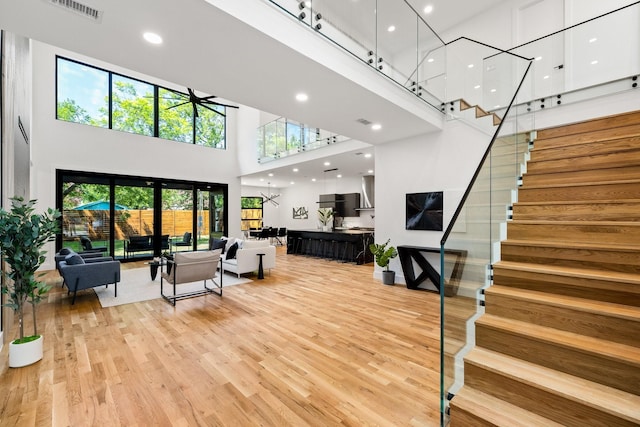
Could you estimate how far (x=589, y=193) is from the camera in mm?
2785

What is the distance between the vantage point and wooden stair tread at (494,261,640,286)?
1.89 meters

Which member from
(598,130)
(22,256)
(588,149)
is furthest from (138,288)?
(598,130)

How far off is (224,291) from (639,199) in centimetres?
569

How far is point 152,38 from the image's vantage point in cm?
256

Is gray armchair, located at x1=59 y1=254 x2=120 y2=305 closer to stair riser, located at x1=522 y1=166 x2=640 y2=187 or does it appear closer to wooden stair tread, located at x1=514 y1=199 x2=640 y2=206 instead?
wooden stair tread, located at x1=514 y1=199 x2=640 y2=206

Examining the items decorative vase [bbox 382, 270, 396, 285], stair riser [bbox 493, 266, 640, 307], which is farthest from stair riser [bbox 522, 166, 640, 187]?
decorative vase [bbox 382, 270, 396, 285]

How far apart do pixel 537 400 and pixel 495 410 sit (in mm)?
241

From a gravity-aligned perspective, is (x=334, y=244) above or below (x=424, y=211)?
below

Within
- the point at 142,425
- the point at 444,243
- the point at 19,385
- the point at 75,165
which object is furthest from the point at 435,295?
the point at 75,165

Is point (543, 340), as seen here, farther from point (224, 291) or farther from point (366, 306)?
point (224, 291)

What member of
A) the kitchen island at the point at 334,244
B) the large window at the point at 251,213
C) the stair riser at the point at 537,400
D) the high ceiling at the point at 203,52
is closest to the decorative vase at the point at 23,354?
the high ceiling at the point at 203,52

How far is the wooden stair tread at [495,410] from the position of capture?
1.55 m

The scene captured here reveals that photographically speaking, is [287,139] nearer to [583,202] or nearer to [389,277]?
[389,277]

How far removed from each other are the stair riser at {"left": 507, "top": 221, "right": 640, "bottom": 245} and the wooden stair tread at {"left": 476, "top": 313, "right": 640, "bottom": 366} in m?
1.01
